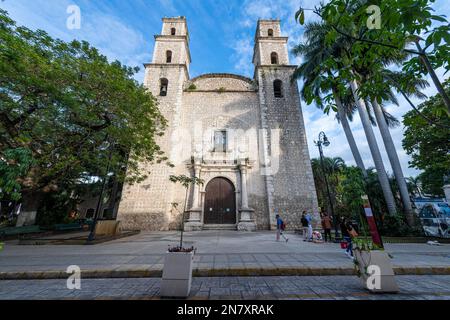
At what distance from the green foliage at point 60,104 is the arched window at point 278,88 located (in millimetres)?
11746

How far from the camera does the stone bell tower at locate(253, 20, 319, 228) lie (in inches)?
516

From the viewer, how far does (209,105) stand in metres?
16.2

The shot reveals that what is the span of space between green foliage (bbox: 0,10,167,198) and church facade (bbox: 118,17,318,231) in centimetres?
468

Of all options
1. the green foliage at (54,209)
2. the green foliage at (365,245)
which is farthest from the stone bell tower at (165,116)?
the green foliage at (365,245)

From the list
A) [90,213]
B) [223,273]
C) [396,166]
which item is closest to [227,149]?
[396,166]

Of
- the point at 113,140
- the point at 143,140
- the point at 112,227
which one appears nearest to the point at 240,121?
the point at 143,140

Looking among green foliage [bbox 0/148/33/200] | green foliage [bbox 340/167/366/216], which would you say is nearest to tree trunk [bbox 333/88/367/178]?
green foliage [bbox 340/167/366/216]

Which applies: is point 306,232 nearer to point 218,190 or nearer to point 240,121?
point 218,190

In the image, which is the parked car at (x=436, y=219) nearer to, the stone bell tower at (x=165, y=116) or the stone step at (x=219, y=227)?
the stone step at (x=219, y=227)

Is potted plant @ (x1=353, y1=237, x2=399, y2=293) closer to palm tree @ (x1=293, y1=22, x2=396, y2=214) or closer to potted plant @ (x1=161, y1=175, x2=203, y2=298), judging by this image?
potted plant @ (x1=161, y1=175, x2=203, y2=298)

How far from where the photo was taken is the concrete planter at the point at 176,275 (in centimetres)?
286

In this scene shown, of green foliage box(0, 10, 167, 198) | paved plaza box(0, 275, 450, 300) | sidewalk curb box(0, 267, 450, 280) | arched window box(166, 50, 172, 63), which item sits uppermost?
arched window box(166, 50, 172, 63)

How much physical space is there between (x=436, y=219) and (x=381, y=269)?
12.0m

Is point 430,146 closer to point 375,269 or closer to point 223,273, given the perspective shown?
point 375,269
